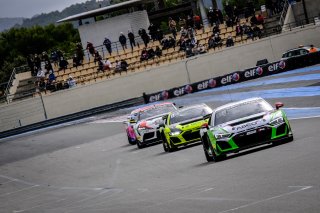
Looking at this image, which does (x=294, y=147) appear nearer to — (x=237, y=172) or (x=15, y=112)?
(x=237, y=172)

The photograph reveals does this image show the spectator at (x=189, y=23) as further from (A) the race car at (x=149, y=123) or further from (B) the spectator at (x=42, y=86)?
(A) the race car at (x=149, y=123)

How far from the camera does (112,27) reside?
211ft

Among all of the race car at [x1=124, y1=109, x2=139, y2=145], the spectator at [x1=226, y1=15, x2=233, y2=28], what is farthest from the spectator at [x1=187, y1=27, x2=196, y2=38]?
the race car at [x1=124, y1=109, x2=139, y2=145]

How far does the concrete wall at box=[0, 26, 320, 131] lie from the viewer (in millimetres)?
54062

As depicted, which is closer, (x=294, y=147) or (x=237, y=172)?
(x=237, y=172)

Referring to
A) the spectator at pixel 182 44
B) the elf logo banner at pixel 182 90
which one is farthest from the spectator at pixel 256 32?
the elf logo banner at pixel 182 90

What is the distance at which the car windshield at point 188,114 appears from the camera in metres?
22.5

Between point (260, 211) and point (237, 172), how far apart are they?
5.23m

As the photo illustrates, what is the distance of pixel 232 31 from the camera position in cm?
5647

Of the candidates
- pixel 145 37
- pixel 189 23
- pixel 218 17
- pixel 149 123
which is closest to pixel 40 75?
pixel 145 37

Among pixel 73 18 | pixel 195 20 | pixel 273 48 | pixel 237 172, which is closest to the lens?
pixel 237 172

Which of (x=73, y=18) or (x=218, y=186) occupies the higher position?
(x=73, y=18)

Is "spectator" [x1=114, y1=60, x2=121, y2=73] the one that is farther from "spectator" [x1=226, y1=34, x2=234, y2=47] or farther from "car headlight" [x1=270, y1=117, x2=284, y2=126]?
"car headlight" [x1=270, y1=117, x2=284, y2=126]

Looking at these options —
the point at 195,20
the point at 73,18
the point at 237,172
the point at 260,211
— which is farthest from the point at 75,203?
the point at 73,18
